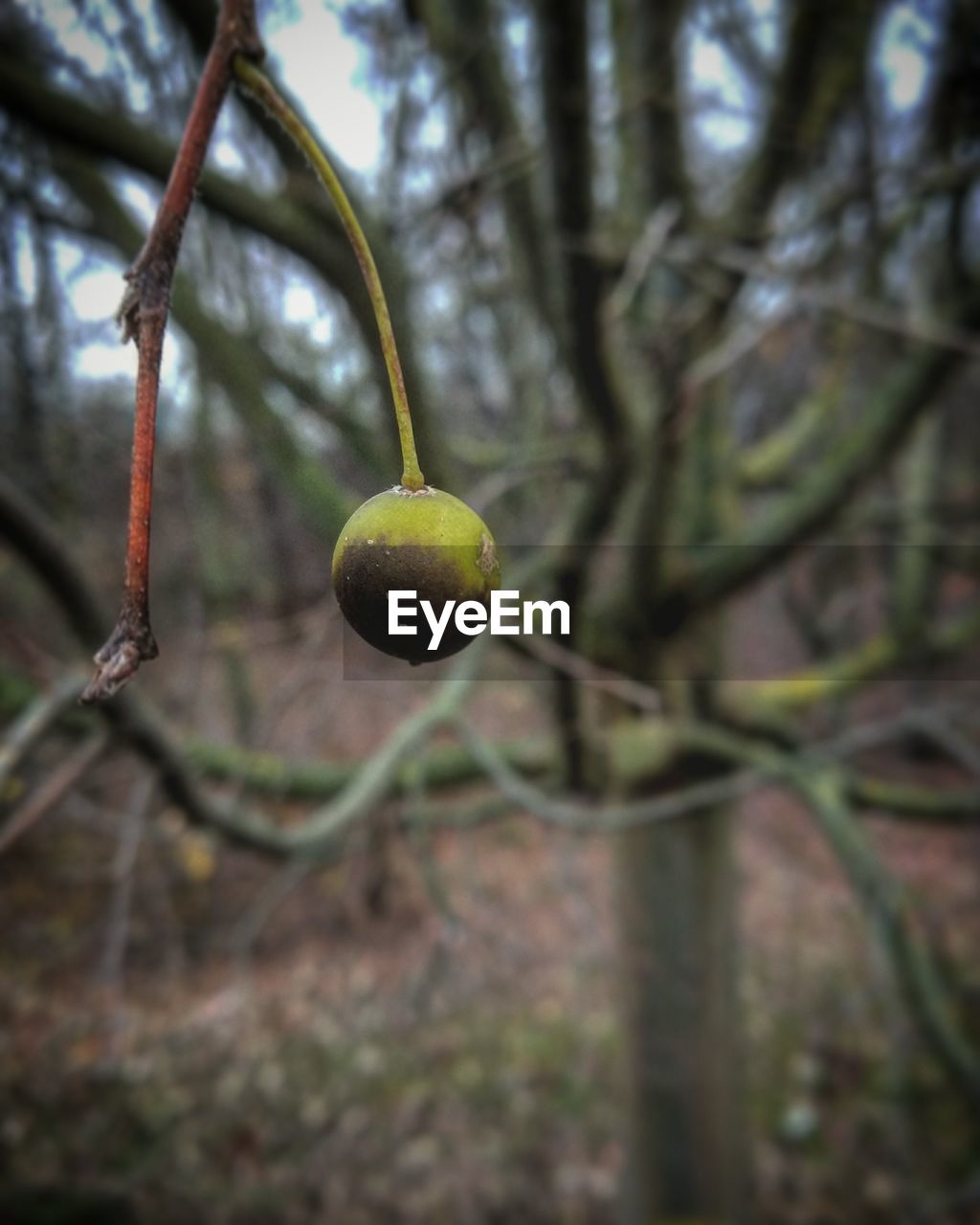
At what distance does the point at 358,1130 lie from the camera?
14.0ft

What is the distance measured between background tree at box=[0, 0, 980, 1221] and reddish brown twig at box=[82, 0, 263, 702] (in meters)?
0.45

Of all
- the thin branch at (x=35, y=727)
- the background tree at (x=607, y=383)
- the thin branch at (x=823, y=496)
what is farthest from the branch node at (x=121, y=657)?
the thin branch at (x=823, y=496)

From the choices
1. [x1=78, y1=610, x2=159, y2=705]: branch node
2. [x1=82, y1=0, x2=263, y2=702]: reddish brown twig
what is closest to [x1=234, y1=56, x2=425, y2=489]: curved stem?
[x1=82, y1=0, x2=263, y2=702]: reddish brown twig

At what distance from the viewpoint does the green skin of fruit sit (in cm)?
30

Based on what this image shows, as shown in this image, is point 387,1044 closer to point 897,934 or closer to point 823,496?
point 897,934

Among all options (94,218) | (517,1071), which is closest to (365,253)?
(94,218)

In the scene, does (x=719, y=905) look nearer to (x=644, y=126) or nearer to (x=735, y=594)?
(x=735, y=594)

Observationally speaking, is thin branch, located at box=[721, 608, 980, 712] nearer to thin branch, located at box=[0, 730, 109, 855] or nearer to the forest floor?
the forest floor

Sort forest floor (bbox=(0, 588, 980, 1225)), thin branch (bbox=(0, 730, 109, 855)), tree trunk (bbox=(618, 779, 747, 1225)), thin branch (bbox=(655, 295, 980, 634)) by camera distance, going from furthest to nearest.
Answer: forest floor (bbox=(0, 588, 980, 1225)) < tree trunk (bbox=(618, 779, 747, 1225)) < thin branch (bbox=(655, 295, 980, 634)) < thin branch (bbox=(0, 730, 109, 855))

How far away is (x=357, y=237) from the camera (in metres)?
0.32

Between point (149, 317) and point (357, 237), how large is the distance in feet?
0.28

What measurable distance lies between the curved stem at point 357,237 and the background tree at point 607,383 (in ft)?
1.47

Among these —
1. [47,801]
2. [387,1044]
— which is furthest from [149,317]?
[387,1044]

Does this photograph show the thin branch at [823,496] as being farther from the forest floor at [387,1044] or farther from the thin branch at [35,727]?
the thin branch at [35,727]
